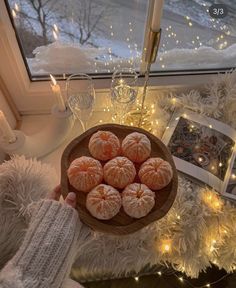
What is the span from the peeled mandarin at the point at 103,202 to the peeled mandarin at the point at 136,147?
0.10 m

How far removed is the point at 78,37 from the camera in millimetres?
1117

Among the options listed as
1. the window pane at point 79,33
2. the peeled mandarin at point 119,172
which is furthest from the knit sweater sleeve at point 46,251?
the window pane at point 79,33

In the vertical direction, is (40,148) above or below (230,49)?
below

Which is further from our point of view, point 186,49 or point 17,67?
point 186,49

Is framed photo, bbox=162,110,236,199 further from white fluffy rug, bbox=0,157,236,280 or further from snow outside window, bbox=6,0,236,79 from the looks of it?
snow outside window, bbox=6,0,236,79

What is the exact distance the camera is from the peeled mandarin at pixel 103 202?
0.77m

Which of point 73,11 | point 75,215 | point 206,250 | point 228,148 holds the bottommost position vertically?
point 206,250

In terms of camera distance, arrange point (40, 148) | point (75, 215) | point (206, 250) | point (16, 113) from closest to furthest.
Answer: point (75, 215) → point (206, 250) → point (40, 148) → point (16, 113)

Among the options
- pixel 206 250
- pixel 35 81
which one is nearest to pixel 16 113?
pixel 35 81

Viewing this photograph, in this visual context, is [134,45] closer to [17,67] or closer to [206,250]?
[17,67]

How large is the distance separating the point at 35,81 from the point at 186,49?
0.50 metres

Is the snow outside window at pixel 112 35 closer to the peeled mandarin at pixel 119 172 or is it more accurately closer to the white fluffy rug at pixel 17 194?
the white fluffy rug at pixel 17 194

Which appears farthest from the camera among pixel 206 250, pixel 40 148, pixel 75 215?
pixel 40 148

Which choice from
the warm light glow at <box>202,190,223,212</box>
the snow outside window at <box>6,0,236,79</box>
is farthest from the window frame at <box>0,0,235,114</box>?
the warm light glow at <box>202,190,223,212</box>
